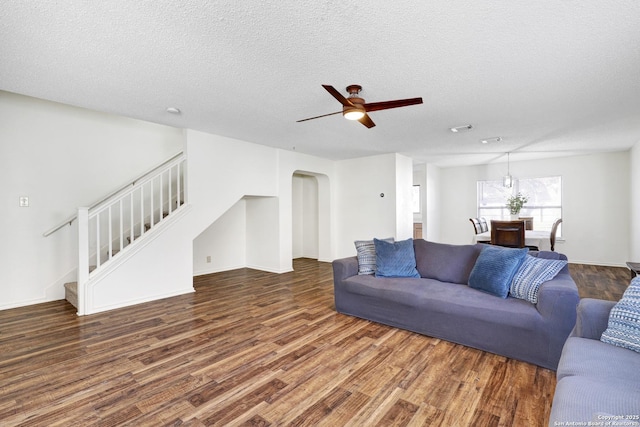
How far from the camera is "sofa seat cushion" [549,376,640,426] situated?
1074 millimetres

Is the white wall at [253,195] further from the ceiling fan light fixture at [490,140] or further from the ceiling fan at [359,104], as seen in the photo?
the ceiling fan light fixture at [490,140]

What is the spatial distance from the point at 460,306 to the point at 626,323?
113 centimetres

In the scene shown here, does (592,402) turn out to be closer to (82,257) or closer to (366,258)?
(366,258)

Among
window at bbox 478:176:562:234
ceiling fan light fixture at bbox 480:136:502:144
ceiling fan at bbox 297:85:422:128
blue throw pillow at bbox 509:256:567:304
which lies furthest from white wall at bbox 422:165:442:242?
ceiling fan at bbox 297:85:422:128

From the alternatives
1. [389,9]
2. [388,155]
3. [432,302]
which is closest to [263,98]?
[389,9]

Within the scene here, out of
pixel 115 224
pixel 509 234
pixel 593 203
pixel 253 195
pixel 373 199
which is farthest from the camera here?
pixel 373 199

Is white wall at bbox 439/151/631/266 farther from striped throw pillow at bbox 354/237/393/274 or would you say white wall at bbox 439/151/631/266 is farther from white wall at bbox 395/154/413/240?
striped throw pillow at bbox 354/237/393/274

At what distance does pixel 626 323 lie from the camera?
1.59m

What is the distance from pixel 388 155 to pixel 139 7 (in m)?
5.09

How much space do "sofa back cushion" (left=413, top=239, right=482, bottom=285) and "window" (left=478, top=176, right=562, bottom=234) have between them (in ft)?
13.5

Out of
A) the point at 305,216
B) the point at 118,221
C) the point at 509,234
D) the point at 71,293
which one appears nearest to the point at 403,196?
the point at 509,234

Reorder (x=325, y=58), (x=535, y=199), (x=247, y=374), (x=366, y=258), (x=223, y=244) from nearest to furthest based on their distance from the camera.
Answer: (x=247, y=374), (x=325, y=58), (x=366, y=258), (x=223, y=244), (x=535, y=199)

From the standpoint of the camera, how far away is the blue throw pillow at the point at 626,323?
155cm

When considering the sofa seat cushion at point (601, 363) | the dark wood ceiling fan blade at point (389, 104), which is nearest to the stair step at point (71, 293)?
the dark wood ceiling fan blade at point (389, 104)
